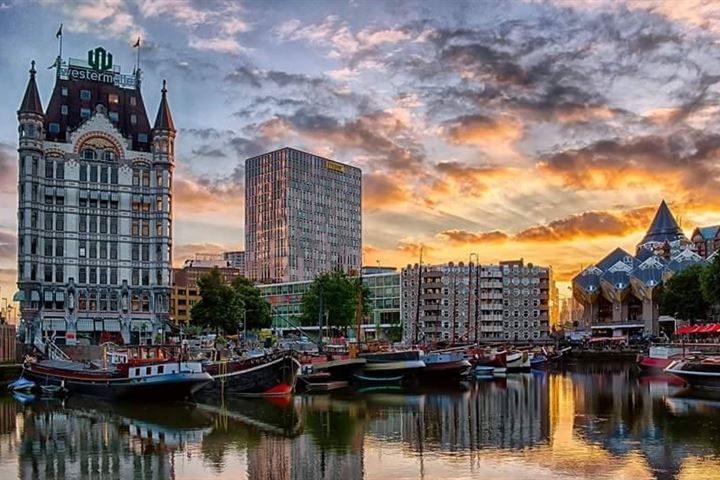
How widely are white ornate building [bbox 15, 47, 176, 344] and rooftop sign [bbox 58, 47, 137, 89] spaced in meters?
0.15

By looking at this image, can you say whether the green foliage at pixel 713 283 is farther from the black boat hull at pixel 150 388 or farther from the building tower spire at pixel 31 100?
the building tower spire at pixel 31 100

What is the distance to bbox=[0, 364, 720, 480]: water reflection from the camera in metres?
32.2

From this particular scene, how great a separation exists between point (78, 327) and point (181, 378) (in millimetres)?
43804

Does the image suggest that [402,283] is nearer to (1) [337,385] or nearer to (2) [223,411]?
(1) [337,385]

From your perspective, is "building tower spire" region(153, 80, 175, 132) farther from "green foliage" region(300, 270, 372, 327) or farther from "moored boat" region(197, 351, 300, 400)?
"moored boat" region(197, 351, 300, 400)

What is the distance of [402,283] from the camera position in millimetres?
175375

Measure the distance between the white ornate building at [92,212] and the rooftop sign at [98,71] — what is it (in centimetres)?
15

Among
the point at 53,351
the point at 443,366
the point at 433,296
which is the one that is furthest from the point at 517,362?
the point at 433,296

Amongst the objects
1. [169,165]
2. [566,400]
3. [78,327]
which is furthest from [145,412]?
[169,165]

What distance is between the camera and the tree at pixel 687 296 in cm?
12400

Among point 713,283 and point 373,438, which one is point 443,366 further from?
point 373,438

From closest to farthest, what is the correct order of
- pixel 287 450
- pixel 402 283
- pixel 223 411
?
pixel 287 450 → pixel 223 411 → pixel 402 283

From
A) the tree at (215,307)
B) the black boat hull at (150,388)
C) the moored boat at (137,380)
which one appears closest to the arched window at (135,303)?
the tree at (215,307)

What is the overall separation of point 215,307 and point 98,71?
33.7 meters
